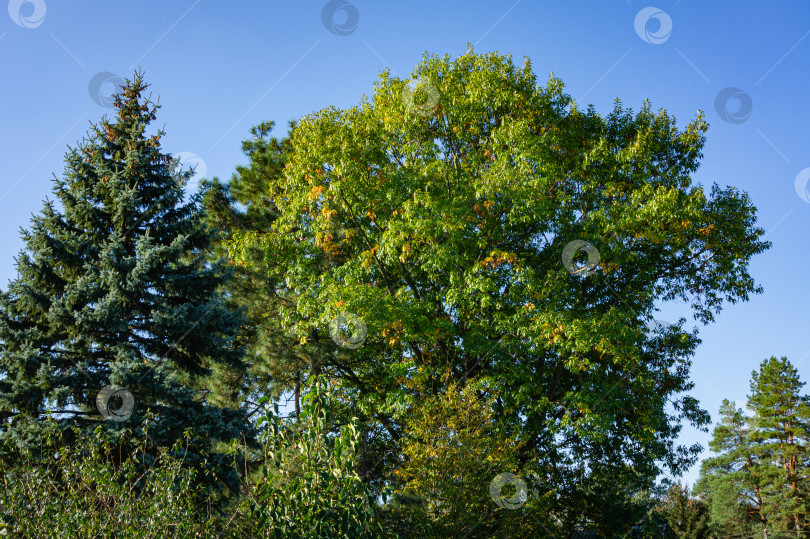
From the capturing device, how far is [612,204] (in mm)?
13180

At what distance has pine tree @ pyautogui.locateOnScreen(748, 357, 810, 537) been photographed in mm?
35188

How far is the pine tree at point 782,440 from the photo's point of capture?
35188 millimetres

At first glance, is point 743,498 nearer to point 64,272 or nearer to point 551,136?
A: point 551,136

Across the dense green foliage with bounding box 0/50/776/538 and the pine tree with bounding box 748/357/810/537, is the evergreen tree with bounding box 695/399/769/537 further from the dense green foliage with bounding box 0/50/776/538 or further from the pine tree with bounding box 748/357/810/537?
the dense green foliage with bounding box 0/50/776/538

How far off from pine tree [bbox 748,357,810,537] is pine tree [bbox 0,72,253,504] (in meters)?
37.4

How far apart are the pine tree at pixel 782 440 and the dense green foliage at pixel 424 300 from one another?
87.7ft

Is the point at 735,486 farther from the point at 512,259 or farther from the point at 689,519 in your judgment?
the point at 512,259

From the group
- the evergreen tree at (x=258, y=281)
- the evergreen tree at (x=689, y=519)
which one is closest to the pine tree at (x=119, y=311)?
the evergreen tree at (x=258, y=281)

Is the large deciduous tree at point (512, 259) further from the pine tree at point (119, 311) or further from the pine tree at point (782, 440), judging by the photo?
the pine tree at point (782, 440)

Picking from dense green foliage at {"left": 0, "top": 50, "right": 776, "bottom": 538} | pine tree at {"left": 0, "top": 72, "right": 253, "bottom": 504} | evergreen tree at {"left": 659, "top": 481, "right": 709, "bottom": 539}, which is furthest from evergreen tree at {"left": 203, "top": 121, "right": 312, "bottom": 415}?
evergreen tree at {"left": 659, "top": 481, "right": 709, "bottom": 539}

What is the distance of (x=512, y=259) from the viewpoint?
42.0ft

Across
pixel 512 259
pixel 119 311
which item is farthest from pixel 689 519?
pixel 119 311

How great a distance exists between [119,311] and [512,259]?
27.0 feet

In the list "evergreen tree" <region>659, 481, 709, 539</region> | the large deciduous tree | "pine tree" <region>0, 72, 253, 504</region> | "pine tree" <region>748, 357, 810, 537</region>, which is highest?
"pine tree" <region>748, 357, 810, 537</region>
